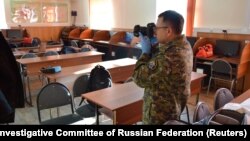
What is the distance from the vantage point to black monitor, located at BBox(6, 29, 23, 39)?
698 centimetres

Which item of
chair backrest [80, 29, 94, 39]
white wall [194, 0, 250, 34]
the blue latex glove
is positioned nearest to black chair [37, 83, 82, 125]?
the blue latex glove

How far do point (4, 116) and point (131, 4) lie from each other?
5.59m

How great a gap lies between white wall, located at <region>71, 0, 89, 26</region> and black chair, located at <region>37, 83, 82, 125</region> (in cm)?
605

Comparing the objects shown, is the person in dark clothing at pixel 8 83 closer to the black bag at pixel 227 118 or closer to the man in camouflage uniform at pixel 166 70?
the man in camouflage uniform at pixel 166 70

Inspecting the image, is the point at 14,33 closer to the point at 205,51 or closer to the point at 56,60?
the point at 56,60

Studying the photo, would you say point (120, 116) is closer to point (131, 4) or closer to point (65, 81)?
point (65, 81)

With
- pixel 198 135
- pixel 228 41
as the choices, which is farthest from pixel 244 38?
pixel 198 135

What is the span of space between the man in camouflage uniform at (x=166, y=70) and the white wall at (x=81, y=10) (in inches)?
271

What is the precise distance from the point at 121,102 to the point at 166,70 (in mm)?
795

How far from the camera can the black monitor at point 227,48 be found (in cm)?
422

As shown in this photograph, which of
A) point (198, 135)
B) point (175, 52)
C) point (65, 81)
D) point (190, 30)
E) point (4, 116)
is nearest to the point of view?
point (4, 116)

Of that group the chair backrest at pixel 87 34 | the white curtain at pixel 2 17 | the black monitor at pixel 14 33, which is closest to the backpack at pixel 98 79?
the chair backrest at pixel 87 34

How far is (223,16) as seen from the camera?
14.7 feet

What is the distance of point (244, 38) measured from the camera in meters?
4.20
